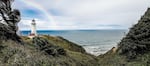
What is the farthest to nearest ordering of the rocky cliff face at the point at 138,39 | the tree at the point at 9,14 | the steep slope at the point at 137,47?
the tree at the point at 9,14 → the rocky cliff face at the point at 138,39 → the steep slope at the point at 137,47

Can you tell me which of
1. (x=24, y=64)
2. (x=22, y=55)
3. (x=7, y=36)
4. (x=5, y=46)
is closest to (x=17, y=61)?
(x=24, y=64)

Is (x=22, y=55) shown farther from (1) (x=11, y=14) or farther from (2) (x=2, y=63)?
(1) (x=11, y=14)

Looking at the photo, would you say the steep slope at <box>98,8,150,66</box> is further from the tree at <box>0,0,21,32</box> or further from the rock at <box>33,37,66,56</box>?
the tree at <box>0,0,21,32</box>

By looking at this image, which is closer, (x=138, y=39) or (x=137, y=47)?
(x=137, y=47)

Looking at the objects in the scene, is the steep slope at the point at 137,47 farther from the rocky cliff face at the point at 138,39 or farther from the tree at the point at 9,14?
the tree at the point at 9,14

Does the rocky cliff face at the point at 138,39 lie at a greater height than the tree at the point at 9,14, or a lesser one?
lesser

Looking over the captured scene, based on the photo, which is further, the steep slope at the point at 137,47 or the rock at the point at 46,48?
the rock at the point at 46,48

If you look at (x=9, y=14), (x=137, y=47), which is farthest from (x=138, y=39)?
(x=9, y=14)

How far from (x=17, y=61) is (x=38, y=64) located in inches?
74.1

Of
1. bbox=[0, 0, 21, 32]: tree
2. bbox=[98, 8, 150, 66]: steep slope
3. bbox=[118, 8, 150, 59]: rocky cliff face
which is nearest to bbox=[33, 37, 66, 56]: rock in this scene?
bbox=[0, 0, 21, 32]: tree

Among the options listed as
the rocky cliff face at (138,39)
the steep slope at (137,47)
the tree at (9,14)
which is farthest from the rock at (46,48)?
the rocky cliff face at (138,39)

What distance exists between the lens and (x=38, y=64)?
17156 mm

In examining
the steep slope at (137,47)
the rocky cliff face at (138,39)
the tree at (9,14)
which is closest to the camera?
the steep slope at (137,47)

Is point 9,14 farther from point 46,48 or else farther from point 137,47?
point 137,47
